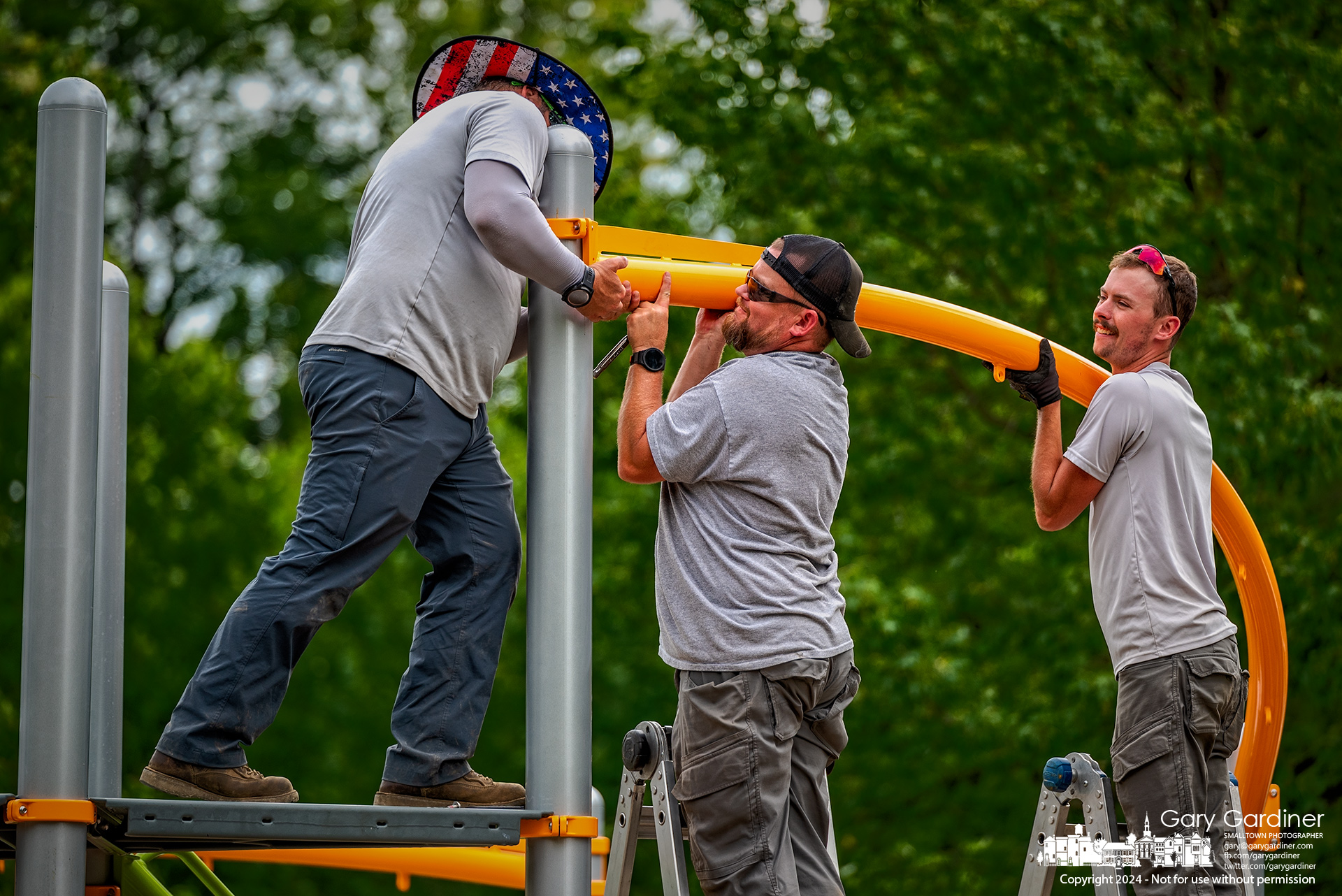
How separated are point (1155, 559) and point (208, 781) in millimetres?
2239

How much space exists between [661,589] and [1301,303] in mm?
7583

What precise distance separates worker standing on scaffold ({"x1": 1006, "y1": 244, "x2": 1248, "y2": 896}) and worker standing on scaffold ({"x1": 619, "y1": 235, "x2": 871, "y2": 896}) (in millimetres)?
730

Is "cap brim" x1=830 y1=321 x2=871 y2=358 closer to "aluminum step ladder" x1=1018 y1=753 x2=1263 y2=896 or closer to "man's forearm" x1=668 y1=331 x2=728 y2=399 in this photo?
"man's forearm" x1=668 y1=331 x2=728 y2=399

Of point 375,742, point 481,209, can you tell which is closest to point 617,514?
point 375,742

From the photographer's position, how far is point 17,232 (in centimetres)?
1484

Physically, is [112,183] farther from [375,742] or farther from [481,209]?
[481,209]

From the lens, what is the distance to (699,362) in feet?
11.6

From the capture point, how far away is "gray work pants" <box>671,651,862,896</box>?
119 inches

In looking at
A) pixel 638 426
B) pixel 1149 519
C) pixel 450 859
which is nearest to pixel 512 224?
pixel 638 426

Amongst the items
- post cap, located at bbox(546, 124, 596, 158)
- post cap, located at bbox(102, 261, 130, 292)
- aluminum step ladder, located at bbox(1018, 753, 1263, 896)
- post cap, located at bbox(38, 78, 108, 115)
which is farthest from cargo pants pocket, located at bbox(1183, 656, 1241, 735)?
post cap, located at bbox(102, 261, 130, 292)

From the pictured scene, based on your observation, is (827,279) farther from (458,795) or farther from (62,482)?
(62,482)

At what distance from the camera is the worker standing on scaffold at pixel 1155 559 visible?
3.42 metres

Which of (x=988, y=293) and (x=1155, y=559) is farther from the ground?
(x=988, y=293)

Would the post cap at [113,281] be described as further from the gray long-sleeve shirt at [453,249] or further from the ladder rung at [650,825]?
the ladder rung at [650,825]
